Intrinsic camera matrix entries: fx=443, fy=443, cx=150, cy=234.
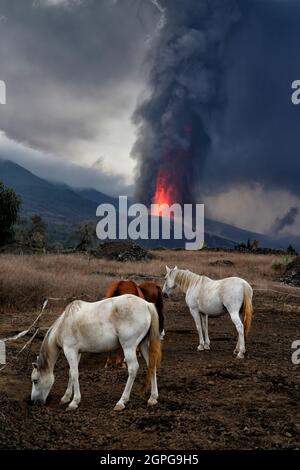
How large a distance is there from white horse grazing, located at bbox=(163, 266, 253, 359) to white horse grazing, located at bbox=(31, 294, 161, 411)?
3092 millimetres

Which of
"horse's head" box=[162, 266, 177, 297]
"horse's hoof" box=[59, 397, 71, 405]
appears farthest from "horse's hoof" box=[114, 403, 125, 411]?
Result: "horse's head" box=[162, 266, 177, 297]

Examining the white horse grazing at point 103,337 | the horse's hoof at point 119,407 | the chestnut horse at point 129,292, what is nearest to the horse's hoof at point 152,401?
the white horse grazing at point 103,337

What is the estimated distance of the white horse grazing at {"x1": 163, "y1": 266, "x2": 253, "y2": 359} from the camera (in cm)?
982

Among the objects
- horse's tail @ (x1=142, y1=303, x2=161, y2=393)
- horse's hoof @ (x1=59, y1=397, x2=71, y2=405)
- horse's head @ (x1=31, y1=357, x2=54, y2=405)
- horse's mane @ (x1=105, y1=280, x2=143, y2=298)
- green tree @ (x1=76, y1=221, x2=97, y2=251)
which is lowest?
horse's hoof @ (x1=59, y1=397, x2=71, y2=405)

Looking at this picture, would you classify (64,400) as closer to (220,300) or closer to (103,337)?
(103,337)

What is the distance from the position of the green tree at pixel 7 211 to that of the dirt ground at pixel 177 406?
92.2 ft

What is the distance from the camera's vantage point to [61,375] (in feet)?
29.2

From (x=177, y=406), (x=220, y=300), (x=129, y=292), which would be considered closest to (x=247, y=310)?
(x=220, y=300)

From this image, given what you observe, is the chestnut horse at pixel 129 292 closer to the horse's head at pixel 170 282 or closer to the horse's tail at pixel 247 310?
the horse's head at pixel 170 282

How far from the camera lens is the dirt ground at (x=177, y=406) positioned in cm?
554

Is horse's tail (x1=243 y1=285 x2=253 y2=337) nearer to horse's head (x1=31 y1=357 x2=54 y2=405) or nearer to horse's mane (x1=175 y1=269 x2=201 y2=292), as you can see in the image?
horse's mane (x1=175 y1=269 x2=201 y2=292)
